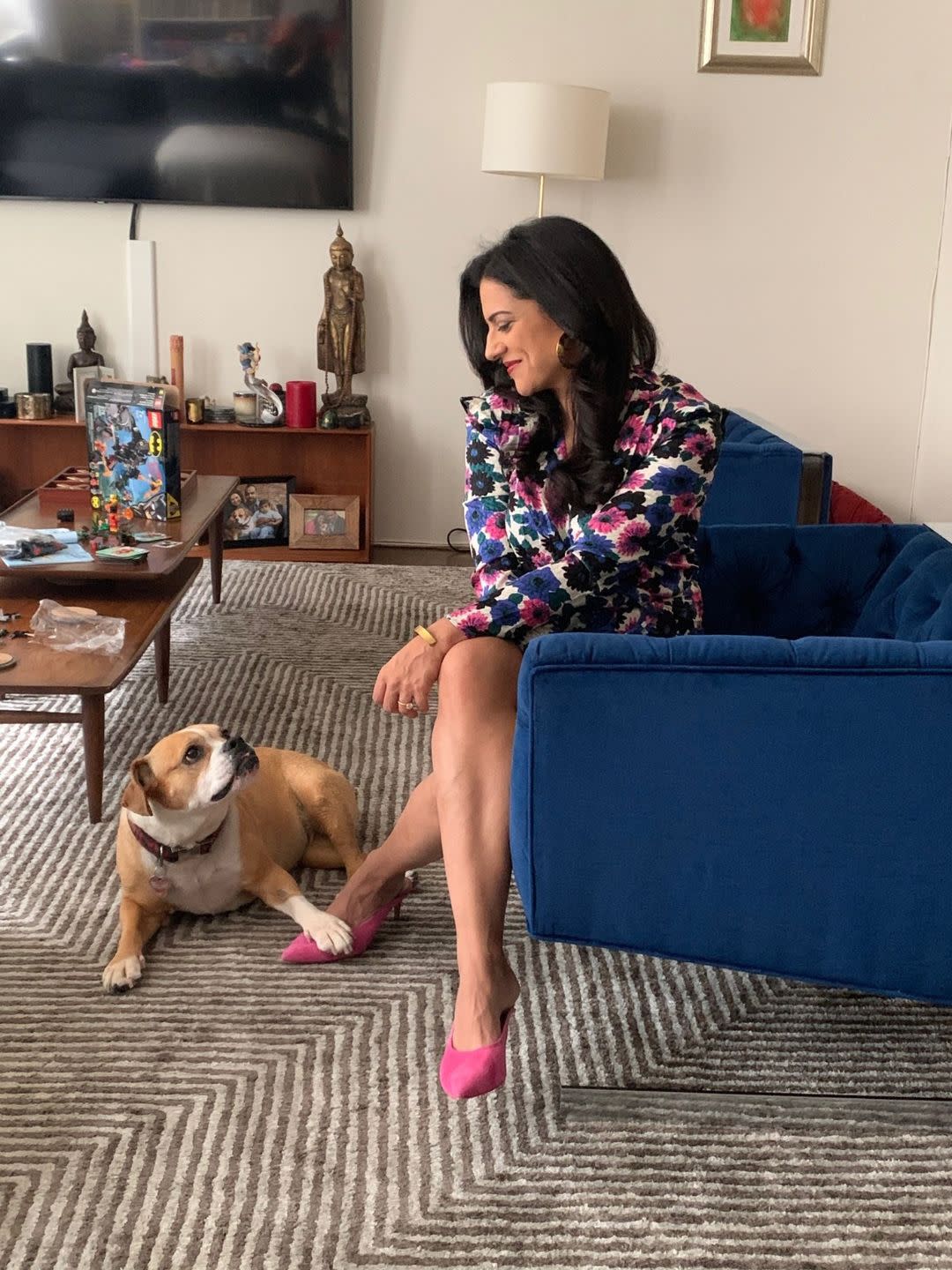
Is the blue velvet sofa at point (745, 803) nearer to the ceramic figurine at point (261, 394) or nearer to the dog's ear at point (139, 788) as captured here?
the dog's ear at point (139, 788)

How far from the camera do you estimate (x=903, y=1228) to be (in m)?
1.35

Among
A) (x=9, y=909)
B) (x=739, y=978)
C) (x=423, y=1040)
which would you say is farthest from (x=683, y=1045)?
(x=9, y=909)

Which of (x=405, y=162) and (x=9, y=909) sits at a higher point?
(x=405, y=162)

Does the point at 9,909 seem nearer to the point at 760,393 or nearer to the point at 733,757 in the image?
the point at 733,757

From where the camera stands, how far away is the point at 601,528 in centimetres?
167

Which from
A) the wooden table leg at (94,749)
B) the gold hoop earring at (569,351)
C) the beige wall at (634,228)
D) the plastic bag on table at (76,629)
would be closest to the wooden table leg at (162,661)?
the plastic bag on table at (76,629)

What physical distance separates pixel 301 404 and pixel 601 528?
2748 mm

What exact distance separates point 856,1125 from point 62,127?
3.96 metres

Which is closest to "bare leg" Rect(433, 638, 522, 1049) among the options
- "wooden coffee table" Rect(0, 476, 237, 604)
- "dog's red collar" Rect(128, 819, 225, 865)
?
"dog's red collar" Rect(128, 819, 225, 865)

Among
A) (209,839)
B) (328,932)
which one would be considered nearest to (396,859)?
(328,932)

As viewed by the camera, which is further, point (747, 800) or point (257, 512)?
point (257, 512)

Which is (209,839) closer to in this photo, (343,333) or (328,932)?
(328,932)

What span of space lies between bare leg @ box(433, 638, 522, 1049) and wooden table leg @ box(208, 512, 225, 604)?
78.6 inches

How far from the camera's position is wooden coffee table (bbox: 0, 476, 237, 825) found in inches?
83.4
